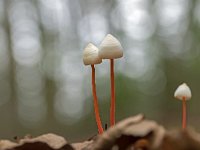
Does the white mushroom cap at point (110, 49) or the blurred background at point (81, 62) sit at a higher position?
the white mushroom cap at point (110, 49)

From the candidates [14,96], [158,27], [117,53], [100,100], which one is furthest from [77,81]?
[117,53]

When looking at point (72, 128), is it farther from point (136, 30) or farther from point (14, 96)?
point (136, 30)

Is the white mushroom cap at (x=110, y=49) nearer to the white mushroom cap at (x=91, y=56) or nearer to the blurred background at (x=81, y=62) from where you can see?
the white mushroom cap at (x=91, y=56)

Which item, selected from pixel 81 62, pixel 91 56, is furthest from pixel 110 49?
pixel 81 62

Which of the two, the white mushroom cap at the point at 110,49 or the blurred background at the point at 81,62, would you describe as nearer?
the white mushroom cap at the point at 110,49

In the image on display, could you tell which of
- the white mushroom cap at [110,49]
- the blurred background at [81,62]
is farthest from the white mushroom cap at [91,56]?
the blurred background at [81,62]

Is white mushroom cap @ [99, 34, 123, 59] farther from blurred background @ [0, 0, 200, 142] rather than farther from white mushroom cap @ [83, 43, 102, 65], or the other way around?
blurred background @ [0, 0, 200, 142]

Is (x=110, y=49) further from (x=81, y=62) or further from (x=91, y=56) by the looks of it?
(x=81, y=62)
